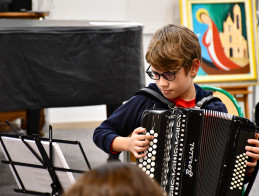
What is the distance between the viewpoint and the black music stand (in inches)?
76.4

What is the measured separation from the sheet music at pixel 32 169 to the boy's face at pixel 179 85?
49 cm

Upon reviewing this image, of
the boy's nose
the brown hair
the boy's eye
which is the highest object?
the boy's eye

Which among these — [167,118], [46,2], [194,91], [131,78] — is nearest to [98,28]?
[131,78]

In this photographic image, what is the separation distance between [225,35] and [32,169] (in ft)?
10.8

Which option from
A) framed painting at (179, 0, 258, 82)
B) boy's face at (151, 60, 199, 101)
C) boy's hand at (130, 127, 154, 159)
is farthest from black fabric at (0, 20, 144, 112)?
framed painting at (179, 0, 258, 82)

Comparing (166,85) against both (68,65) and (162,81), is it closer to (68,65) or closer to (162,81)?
(162,81)

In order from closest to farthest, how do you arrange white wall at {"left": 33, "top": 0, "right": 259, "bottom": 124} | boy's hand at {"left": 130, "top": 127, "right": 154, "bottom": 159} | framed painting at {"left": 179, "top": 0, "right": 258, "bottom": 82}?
boy's hand at {"left": 130, "top": 127, "right": 154, "bottom": 159}
framed painting at {"left": 179, "top": 0, "right": 258, "bottom": 82}
white wall at {"left": 33, "top": 0, "right": 259, "bottom": 124}

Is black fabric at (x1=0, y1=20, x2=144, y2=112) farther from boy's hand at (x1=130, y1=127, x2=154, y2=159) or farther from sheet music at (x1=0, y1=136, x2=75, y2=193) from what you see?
boy's hand at (x1=130, y1=127, x2=154, y2=159)

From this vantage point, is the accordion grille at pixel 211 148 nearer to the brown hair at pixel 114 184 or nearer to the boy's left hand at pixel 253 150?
the boy's left hand at pixel 253 150

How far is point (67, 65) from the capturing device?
10.1 ft

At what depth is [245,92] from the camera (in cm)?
491

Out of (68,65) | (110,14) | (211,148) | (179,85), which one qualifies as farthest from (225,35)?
(211,148)

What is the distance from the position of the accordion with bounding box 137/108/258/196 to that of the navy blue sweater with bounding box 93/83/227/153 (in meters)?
0.18

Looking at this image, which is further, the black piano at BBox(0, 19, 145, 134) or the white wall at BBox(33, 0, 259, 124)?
the white wall at BBox(33, 0, 259, 124)
